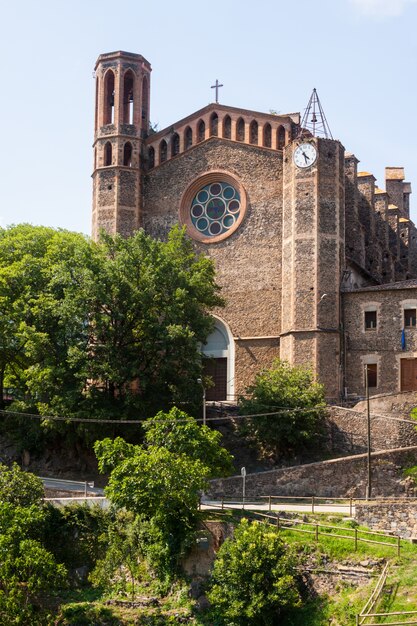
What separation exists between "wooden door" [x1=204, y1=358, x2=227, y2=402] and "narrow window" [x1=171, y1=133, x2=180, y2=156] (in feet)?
39.5

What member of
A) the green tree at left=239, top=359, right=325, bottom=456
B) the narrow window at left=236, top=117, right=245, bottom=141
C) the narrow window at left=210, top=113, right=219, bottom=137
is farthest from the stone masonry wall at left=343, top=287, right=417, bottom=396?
the narrow window at left=210, top=113, right=219, bottom=137

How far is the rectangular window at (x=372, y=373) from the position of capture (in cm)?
4550

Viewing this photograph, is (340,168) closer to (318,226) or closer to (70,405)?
(318,226)

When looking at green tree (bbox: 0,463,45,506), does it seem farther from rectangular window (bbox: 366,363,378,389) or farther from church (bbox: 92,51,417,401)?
rectangular window (bbox: 366,363,378,389)

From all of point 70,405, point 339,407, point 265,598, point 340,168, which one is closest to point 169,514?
point 265,598

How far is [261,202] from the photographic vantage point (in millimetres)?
49594

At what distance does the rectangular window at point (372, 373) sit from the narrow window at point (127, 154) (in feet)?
57.7

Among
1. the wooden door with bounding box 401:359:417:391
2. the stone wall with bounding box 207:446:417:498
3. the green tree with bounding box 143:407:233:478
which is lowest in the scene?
the stone wall with bounding box 207:446:417:498

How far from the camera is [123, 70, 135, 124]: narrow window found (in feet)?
176

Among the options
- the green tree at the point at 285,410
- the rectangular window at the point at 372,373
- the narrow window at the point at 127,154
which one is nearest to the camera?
the green tree at the point at 285,410

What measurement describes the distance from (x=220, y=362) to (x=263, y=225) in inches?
290

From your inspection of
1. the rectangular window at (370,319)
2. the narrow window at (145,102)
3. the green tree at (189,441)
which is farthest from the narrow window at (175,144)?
the green tree at (189,441)

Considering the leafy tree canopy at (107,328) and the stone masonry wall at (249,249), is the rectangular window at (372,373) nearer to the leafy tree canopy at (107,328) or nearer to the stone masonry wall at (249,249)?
the stone masonry wall at (249,249)

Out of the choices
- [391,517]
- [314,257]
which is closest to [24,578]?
[391,517]
